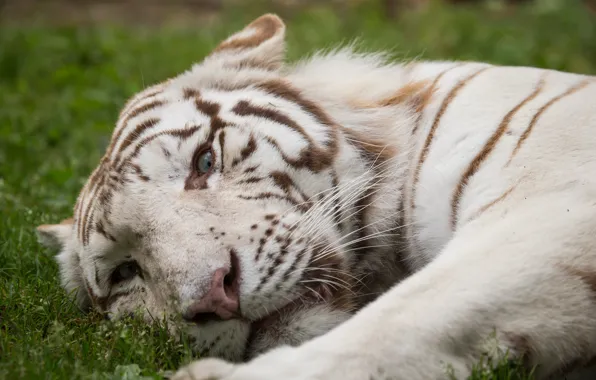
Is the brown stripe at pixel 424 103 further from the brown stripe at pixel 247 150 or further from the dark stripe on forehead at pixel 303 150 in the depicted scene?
the brown stripe at pixel 247 150

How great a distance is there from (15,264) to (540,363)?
2.01 meters

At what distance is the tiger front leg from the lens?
1791 mm

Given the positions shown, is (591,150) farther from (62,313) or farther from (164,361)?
(62,313)

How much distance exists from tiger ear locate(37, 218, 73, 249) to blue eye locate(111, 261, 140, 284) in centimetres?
44

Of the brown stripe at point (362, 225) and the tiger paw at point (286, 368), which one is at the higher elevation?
the tiger paw at point (286, 368)

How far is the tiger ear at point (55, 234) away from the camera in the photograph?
9.53 ft

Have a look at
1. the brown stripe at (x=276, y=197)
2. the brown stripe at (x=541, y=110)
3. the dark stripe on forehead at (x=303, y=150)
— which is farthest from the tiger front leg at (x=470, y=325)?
the dark stripe on forehead at (x=303, y=150)

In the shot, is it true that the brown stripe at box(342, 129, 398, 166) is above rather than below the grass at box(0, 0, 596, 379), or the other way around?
above

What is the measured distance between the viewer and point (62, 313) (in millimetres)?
2553

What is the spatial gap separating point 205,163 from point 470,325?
101cm

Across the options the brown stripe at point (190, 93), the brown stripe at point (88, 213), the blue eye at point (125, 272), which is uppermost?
the brown stripe at point (190, 93)

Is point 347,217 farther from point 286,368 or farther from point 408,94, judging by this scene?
point 286,368

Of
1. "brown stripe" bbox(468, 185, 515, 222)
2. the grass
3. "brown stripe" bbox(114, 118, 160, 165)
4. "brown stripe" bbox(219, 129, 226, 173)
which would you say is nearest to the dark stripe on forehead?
"brown stripe" bbox(219, 129, 226, 173)

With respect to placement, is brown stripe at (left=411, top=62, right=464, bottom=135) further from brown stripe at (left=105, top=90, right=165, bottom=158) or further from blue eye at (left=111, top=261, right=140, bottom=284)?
blue eye at (left=111, top=261, right=140, bottom=284)
